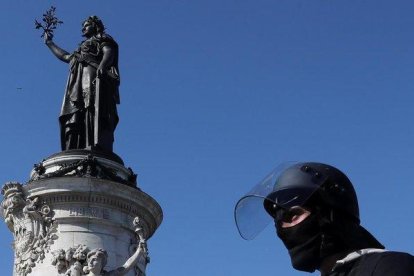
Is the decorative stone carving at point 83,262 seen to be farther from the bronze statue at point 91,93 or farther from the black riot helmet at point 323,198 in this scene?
the black riot helmet at point 323,198

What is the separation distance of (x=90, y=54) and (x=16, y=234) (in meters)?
4.19

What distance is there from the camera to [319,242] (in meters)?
2.88

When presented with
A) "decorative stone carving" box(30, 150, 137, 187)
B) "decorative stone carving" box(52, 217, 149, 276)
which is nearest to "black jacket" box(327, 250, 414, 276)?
"decorative stone carving" box(52, 217, 149, 276)

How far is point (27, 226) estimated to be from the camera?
1237cm

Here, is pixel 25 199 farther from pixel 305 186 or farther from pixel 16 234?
pixel 305 186

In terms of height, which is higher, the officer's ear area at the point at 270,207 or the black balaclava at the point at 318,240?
the officer's ear area at the point at 270,207

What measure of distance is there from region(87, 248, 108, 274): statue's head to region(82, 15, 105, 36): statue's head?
17.8ft

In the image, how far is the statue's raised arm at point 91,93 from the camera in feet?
47.5

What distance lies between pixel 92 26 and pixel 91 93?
1625 mm

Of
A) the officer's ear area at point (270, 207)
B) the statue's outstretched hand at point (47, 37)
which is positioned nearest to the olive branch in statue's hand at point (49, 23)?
the statue's outstretched hand at point (47, 37)

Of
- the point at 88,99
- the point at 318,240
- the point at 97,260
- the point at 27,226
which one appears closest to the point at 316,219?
the point at 318,240

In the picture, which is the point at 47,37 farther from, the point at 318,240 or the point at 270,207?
the point at 318,240

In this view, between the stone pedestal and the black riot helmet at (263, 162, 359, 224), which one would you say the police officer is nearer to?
the black riot helmet at (263, 162, 359, 224)

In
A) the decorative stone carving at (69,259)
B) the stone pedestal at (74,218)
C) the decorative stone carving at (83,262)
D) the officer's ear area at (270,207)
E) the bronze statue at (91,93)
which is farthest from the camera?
the bronze statue at (91,93)
